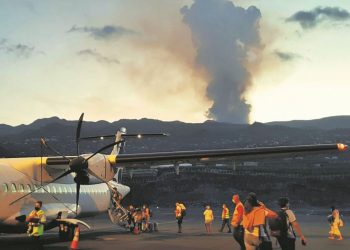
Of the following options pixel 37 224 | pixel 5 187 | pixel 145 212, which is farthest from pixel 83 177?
pixel 145 212

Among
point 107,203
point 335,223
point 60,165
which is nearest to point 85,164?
point 60,165

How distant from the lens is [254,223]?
339 inches

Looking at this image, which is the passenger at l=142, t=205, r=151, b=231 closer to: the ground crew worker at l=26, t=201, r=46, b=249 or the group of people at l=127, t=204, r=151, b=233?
the group of people at l=127, t=204, r=151, b=233

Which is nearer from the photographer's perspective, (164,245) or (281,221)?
(281,221)

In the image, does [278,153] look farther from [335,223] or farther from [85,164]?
[85,164]

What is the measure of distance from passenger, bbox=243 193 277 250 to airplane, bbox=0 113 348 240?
960cm

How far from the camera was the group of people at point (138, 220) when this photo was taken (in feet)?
78.4

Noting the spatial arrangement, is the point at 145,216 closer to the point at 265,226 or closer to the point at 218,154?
the point at 218,154

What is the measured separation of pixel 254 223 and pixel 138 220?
16091 millimetres

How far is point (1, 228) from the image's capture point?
17203mm

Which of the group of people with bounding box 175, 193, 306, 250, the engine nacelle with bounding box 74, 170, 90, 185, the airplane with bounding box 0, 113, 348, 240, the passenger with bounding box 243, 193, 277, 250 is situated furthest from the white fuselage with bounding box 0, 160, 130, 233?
the passenger with bounding box 243, 193, 277, 250

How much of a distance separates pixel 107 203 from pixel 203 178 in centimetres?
8726

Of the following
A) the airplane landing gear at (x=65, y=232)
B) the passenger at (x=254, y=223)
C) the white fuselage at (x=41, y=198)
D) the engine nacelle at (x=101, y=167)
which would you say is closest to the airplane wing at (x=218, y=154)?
the engine nacelle at (x=101, y=167)

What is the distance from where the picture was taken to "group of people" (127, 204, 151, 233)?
23.9 metres
